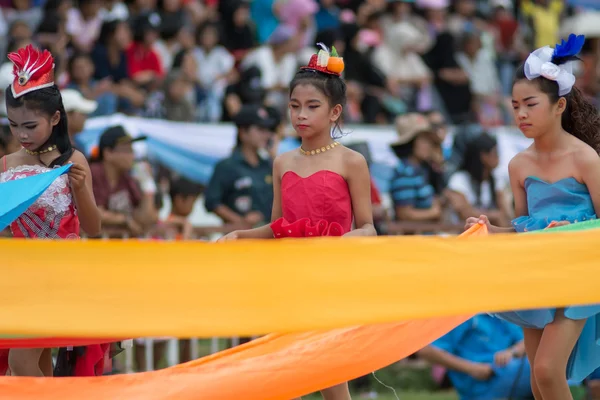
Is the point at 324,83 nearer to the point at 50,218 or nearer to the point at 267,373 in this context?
the point at 50,218

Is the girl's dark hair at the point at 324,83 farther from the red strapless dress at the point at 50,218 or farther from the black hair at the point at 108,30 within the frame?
the black hair at the point at 108,30

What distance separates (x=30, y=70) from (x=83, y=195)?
0.78 m

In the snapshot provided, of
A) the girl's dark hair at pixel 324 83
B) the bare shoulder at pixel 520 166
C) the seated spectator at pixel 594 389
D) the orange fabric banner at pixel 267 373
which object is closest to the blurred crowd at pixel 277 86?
the seated spectator at pixel 594 389

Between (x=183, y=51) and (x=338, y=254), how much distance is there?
8913 mm

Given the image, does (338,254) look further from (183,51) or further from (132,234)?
(183,51)

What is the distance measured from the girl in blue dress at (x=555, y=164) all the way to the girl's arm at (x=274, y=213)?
1076 mm

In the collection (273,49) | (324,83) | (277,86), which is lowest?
(324,83)

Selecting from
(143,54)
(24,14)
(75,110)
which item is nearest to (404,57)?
(143,54)

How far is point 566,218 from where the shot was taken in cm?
599

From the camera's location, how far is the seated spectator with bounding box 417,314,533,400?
8773 mm

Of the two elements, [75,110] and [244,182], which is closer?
[75,110]

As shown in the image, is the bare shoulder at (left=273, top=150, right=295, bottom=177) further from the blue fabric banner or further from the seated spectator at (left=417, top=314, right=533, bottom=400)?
the seated spectator at (left=417, top=314, right=533, bottom=400)

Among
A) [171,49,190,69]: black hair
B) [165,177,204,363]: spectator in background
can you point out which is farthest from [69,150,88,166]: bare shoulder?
[171,49,190,69]: black hair

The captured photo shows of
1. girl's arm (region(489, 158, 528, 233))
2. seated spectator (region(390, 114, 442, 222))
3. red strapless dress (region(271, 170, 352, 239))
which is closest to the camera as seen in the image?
red strapless dress (region(271, 170, 352, 239))
